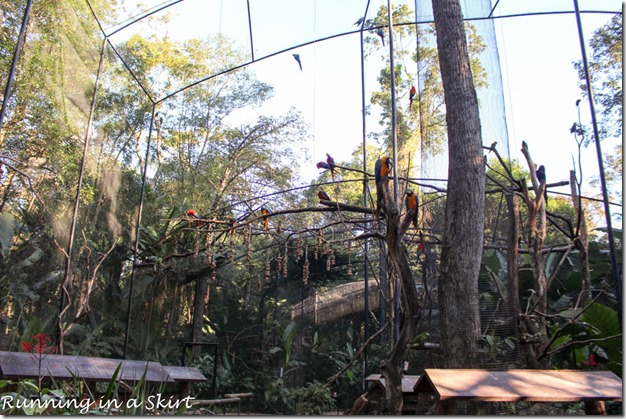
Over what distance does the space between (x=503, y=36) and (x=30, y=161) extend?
569 cm

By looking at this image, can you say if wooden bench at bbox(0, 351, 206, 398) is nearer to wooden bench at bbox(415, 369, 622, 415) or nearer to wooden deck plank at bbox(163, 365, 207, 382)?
wooden deck plank at bbox(163, 365, 207, 382)

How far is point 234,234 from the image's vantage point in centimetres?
473

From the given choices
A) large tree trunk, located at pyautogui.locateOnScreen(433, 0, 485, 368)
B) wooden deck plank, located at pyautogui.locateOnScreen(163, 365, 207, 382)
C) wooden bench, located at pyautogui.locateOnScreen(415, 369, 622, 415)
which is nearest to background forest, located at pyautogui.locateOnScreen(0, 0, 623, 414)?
large tree trunk, located at pyautogui.locateOnScreen(433, 0, 485, 368)

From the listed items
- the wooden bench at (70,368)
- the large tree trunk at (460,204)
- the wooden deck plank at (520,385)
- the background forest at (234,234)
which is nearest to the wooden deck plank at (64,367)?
the wooden bench at (70,368)

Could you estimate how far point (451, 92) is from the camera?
357cm

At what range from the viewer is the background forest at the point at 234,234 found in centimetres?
387

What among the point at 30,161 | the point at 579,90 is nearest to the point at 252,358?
the point at 30,161

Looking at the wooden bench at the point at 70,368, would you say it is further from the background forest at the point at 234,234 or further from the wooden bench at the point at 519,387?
the wooden bench at the point at 519,387

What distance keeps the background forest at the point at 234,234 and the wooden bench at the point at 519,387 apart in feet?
2.34

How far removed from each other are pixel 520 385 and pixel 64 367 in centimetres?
265

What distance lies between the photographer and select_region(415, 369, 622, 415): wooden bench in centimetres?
201

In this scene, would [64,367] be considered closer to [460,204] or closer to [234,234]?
[234,234]

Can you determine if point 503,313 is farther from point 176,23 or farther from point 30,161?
point 176,23

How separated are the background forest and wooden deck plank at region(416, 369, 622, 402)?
0.73 m
